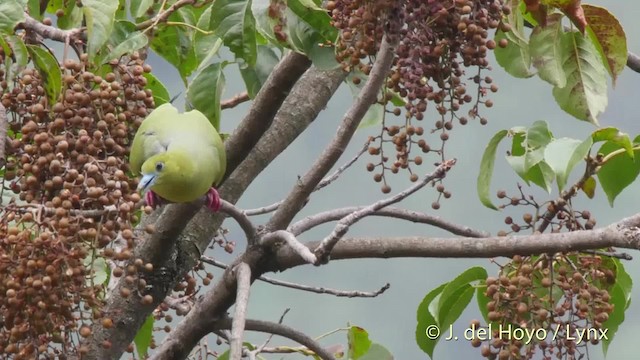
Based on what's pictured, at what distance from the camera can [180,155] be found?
2584 mm

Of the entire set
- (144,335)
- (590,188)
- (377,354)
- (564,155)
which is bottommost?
(144,335)

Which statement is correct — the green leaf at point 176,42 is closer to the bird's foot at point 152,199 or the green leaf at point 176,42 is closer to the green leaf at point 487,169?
the bird's foot at point 152,199

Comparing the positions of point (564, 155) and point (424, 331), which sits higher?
point (564, 155)

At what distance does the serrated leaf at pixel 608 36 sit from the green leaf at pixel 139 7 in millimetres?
1023

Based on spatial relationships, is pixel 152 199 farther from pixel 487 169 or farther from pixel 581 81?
pixel 581 81

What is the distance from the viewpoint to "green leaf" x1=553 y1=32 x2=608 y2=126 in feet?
7.57

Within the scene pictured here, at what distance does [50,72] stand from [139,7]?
531mm

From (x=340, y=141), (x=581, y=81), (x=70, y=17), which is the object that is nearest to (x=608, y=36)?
(x=581, y=81)

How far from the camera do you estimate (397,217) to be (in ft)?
8.72

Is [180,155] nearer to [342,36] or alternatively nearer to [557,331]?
[342,36]

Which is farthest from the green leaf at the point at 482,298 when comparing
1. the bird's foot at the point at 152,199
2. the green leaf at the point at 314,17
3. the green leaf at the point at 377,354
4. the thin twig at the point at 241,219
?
the bird's foot at the point at 152,199

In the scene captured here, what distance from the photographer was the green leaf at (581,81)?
231 cm

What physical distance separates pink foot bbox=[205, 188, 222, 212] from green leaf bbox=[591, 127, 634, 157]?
0.84 meters

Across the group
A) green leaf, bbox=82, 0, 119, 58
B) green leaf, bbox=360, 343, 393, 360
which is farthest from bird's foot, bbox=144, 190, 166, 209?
green leaf, bbox=360, 343, 393, 360
